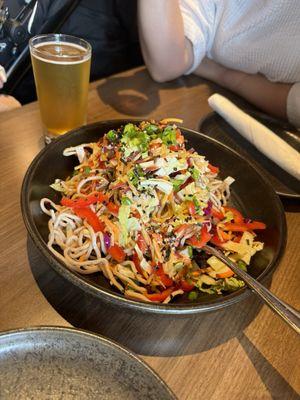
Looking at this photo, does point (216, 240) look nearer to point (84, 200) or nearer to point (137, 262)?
point (137, 262)

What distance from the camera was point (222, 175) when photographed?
1.04 meters

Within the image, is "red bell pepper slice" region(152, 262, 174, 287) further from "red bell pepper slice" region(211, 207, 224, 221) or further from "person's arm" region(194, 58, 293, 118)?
"person's arm" region(194, 58, 293, 118)

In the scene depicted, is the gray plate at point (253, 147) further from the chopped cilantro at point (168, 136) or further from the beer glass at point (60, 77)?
the beer glass at point (60, 77)

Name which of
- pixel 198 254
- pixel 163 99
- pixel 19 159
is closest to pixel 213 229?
pixel 198 254

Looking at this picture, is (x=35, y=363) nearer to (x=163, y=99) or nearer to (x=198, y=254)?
(x=198, y=254)

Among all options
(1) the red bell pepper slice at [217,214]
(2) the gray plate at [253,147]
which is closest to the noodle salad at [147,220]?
(1) the red bell pepper slice at [217,214]

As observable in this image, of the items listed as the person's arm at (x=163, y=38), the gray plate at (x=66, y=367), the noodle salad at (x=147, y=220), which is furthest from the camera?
the person's arm at (x=163, y=38)

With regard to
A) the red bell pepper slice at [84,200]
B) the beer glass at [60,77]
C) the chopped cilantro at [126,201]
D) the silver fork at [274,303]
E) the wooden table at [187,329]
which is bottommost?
the wooden table at [187,329]

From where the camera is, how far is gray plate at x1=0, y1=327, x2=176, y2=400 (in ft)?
1.65

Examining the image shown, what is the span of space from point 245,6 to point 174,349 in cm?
156

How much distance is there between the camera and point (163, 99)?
4.79ft

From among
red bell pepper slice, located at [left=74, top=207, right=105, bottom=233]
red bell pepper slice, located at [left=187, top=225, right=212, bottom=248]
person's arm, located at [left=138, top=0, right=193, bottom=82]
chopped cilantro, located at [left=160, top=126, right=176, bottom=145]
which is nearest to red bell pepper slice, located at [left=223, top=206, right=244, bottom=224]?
red bell pepper slice, located at [left=187, top=225, right=212, bottom=248]

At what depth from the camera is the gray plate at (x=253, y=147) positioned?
44.4 inches

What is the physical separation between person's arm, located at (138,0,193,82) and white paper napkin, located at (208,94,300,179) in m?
0.35
